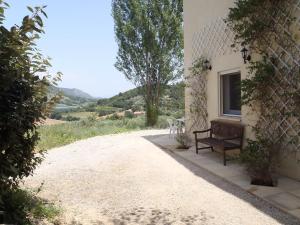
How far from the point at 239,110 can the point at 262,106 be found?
1.53 metres

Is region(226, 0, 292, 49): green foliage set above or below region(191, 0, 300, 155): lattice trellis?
above

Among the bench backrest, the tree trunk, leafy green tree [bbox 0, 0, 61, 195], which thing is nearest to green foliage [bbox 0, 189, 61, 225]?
leafy green tree [bbox 0, 0, 61, 195]

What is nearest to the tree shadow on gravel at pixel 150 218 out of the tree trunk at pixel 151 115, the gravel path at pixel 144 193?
the gravel path at pixel 144 193

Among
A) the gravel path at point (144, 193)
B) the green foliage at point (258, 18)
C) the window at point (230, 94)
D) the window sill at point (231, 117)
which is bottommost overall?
the gravel path at point (144, 193)

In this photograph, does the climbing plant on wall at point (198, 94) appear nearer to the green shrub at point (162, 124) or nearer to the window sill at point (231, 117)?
the window sill at point (231, 117)

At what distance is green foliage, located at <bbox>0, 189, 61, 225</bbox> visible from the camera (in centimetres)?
328

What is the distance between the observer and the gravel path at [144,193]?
13.3 ft

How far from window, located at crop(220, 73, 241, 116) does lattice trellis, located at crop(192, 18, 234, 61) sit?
2.26 ft

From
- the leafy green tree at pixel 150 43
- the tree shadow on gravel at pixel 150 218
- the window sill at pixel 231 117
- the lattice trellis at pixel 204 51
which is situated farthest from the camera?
the leafy green tree at pixel 150 43

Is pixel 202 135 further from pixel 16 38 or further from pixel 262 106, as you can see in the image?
pixel 16 38

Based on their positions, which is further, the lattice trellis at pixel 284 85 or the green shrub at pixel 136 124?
the green shrub at pixel 136 124

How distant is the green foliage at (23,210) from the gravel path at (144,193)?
255mm

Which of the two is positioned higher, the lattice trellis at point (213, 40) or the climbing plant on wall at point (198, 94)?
the lattice trellis at point (213, 40)

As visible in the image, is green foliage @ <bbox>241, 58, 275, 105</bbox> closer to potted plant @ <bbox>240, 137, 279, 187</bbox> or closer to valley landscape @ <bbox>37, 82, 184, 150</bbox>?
potted plant @ <bbox>240, 137, 279, 187</bbox>
